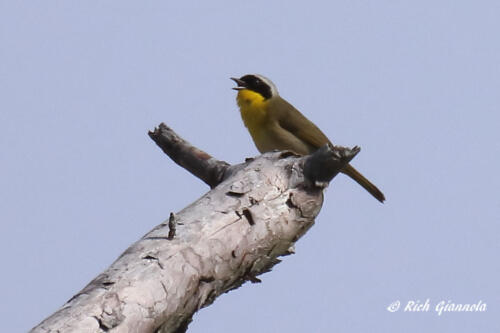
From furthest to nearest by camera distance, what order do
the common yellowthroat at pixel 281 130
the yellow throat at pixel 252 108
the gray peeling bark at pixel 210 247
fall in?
the yellow throat at pixel 252 108
the common yellowthroat at pixel 281 130
the gray peeling bark at pixel 210 247

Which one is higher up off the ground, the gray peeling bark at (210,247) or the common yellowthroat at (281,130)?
the common yellowthroat at (281,130)

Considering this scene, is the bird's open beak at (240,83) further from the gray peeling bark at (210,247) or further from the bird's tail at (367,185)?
the gray peeling bark at (210,247)

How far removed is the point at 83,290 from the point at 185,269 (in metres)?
0.79

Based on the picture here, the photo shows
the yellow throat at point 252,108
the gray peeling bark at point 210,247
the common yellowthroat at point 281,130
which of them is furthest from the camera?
the yellow throat at point 252,108

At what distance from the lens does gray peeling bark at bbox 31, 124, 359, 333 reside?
451 cm

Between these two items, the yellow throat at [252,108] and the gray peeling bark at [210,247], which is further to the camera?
the yellow throat at [252,108]

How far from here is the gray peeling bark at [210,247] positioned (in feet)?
14.8

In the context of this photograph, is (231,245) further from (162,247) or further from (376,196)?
(376,196)

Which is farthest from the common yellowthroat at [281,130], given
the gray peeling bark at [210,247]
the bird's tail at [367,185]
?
the gray peeling bark at [210,247]

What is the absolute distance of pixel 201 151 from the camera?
7402 millimetres

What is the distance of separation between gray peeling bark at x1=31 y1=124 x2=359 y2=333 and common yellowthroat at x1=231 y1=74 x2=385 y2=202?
10.1 feet

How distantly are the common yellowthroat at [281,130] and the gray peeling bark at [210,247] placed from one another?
3070mm

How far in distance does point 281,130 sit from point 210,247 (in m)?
4.91

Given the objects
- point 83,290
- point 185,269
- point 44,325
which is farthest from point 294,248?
point 44,325
